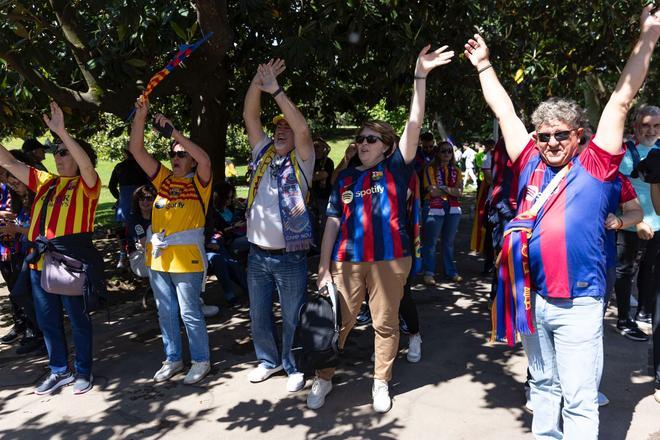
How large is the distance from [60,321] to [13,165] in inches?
49.2

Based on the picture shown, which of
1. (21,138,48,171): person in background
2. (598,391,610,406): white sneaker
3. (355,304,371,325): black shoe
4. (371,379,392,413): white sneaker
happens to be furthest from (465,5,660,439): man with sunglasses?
(21,138,48,171): person in background

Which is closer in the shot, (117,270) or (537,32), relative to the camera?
(537,32)

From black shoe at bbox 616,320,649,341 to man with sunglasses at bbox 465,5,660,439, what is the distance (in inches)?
89.5

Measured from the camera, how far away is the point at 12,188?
4762 mm

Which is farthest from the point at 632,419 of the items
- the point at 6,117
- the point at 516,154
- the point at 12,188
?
the point at 6,117

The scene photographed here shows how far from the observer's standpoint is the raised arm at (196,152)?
376 cm

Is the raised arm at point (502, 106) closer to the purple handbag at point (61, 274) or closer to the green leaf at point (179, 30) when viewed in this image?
the green leaf at point (179, 30)

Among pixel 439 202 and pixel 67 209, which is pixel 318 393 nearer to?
pixel 67 209

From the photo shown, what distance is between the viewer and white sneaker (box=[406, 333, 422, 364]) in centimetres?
427

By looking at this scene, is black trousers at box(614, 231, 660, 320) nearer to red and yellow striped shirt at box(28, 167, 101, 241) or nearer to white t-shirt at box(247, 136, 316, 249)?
white t-shirt at box(247, 136, 316, 249)

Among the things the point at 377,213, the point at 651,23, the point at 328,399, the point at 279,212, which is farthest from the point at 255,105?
the point at 651,23

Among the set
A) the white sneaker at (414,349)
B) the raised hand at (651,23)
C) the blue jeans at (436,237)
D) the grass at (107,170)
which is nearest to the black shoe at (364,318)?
the white sneaker at (414,349)

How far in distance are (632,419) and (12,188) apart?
5185 millimetres

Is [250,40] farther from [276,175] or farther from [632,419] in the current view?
[632,419]
